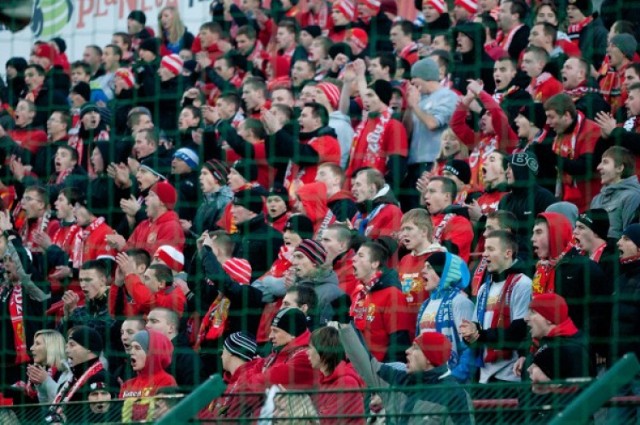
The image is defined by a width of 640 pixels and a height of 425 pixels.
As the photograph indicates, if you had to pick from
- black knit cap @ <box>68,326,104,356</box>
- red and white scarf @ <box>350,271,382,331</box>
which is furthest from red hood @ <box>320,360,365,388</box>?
black knit cap @ <box>68,326,104,356</box>

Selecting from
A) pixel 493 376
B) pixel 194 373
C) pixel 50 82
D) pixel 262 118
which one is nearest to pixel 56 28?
pixel 50 82

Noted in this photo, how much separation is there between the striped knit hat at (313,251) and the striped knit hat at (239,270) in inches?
19.7

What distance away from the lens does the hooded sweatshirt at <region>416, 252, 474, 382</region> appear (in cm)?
760

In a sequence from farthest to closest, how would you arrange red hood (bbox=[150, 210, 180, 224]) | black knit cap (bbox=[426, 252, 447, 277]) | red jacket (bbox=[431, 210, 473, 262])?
1. red hood (bbox=[150, 210, 180, 224])
2. red jacket (bbox=[431, 210, 473, 262])
3. black knit cap (bbox=[426, 252, 447, 277])

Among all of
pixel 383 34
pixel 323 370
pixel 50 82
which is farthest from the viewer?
pixel 50 82

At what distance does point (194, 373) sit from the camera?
26.8 ft

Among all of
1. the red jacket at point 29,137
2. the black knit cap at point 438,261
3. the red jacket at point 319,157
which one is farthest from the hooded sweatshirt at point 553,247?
the red jacket at point 29,137

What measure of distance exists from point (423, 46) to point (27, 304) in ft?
11.0

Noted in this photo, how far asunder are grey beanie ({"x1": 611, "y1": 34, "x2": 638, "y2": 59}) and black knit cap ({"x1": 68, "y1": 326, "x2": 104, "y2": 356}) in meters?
3.44

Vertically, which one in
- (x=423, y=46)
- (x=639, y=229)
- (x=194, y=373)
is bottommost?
(x=194, y=373)

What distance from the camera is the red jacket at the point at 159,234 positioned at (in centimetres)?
991

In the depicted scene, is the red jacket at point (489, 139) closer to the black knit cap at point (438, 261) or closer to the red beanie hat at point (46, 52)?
the black knit cap at point (438, 261)

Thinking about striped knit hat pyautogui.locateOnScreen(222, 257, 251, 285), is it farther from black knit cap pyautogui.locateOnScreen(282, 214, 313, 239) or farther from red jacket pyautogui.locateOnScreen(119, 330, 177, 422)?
red jacket pyautogui.locateOnScreen(119, 330, 177, 422)

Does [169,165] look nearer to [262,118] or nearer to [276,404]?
[262,118]
